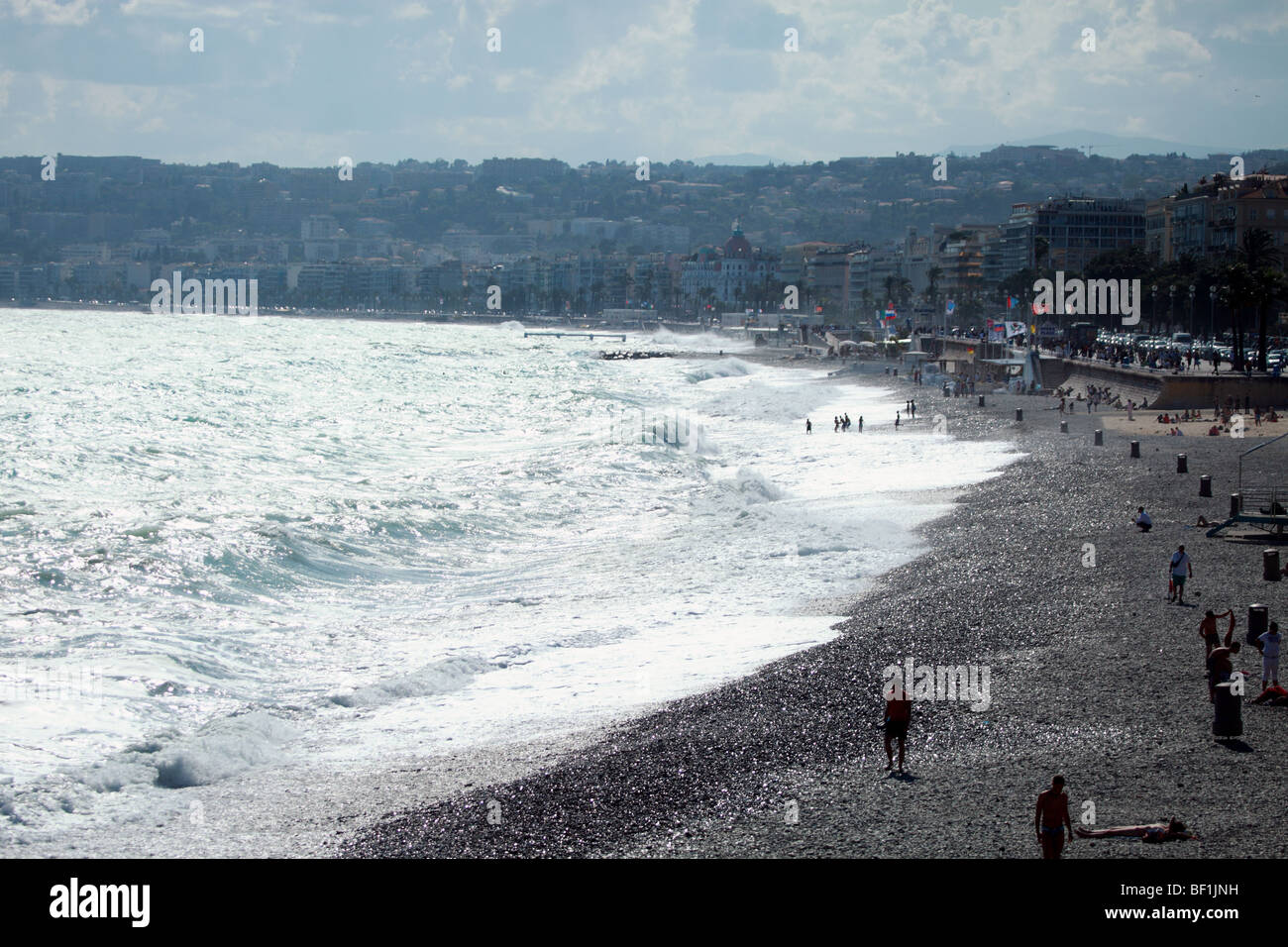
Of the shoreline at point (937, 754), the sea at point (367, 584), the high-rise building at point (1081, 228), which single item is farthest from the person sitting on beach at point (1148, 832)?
the high-rise building at point (1081, 228)

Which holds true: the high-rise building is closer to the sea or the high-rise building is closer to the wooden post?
the sea

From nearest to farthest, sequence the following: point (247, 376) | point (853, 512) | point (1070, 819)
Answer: point (1070, 819), point (853, 512), point (247, 376)

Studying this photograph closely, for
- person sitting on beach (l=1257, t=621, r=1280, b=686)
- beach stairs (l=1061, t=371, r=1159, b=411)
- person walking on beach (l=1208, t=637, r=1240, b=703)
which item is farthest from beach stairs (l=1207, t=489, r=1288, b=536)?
beach stairs (l=1061, t=371, r=1159, b=411)

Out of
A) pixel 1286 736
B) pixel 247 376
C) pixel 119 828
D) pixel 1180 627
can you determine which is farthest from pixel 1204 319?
pixel 119 828

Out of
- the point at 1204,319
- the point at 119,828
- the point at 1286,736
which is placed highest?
the point at 1204,319
